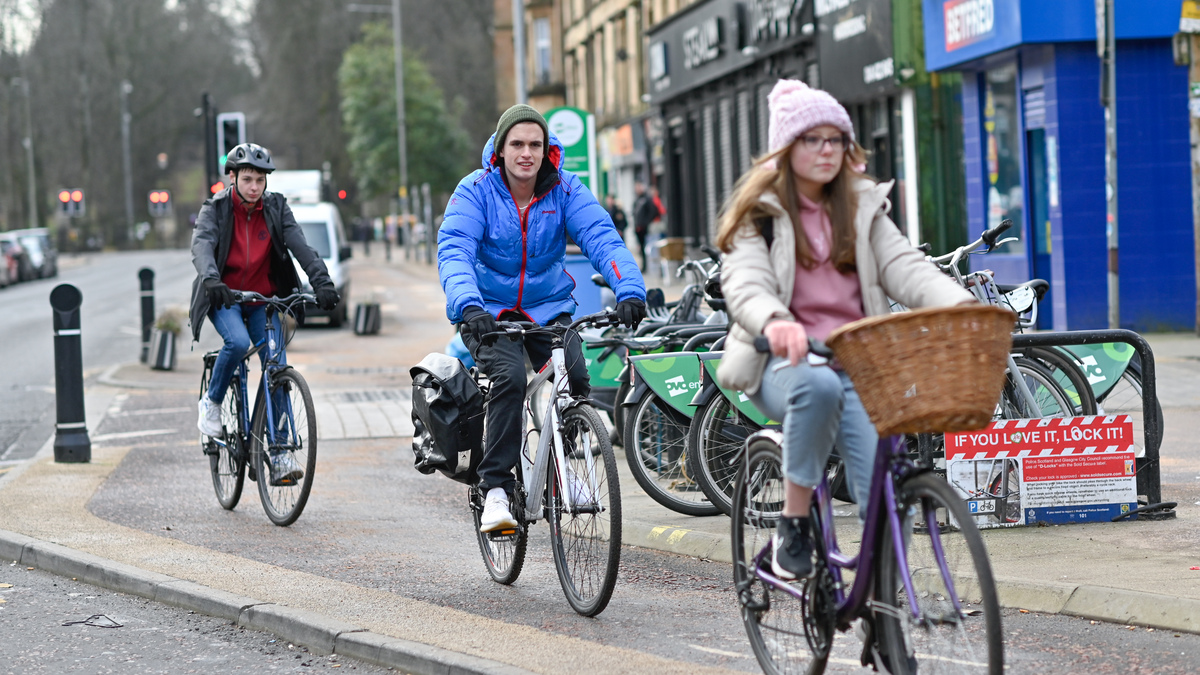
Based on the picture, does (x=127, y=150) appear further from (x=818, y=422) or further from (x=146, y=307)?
(x=818, y=422)

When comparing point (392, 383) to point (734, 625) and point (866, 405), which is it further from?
point (866, 405)

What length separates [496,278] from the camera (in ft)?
19.5

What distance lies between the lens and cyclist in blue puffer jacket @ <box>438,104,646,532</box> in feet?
18.8

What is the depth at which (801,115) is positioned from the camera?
4.14 meters

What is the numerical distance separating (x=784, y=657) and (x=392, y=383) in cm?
1163

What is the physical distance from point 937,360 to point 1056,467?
3.24 metres

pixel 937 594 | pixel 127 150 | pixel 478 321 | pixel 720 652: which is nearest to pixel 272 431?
pixel 478 321

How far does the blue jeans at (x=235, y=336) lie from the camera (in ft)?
26.4

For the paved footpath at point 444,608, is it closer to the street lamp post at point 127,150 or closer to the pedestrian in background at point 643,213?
the pedestrian in background at point 643,213

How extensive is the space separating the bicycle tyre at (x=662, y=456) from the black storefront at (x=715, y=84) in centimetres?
1658

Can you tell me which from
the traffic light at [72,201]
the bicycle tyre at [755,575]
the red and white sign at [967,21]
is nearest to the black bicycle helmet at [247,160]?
the bicycle tyre at [755,575]

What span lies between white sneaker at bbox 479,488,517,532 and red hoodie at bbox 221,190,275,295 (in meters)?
2.89

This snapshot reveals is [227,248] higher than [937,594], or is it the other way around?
[227,248]

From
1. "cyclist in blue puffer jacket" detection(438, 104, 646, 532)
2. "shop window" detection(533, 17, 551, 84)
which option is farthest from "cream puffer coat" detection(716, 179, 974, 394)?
"shop window" detection(533, 17, 551, 84)
